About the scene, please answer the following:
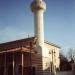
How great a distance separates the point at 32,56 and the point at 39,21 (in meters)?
5.16

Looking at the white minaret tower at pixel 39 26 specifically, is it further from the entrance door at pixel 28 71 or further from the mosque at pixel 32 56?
the entrance door at pixel 28 71

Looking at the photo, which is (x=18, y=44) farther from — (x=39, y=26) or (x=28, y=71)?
(x=28, y=71)

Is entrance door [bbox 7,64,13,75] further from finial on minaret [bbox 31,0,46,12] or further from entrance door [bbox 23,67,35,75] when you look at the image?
finial on minaret [bbox 31,0,46,12]

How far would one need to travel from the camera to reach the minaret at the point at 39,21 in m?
31.9

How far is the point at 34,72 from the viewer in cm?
3050

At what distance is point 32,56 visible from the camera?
1222 inches

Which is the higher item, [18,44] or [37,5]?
[37,5]

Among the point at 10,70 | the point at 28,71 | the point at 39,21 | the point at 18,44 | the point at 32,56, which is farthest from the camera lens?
the point at 39,21

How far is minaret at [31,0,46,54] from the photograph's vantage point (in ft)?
105

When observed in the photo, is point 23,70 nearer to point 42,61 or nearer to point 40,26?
point 42,61

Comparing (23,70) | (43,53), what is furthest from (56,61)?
(23,70)

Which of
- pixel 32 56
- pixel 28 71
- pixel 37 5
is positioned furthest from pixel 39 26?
pixel 28 71

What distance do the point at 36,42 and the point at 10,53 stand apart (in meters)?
3.95

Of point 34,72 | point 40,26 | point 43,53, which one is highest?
point 40,26
